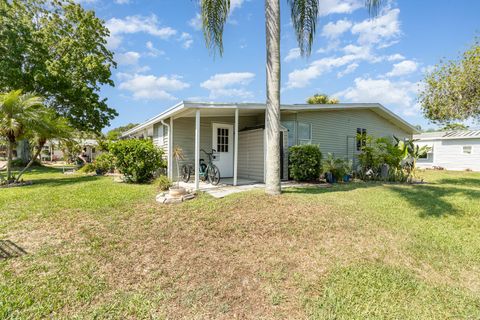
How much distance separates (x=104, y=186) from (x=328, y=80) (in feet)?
35.8

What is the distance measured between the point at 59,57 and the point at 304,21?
18.8 meters

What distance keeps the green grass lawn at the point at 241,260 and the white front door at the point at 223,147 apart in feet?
14.9

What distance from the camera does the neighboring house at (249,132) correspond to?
10.2m

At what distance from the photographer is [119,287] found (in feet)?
10.8

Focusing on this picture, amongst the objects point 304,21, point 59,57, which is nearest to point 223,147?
point 304,21

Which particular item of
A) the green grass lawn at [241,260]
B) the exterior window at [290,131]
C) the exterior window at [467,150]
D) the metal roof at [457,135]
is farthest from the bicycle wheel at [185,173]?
the exterior window at [467,150]

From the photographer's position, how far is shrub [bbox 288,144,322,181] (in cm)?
981

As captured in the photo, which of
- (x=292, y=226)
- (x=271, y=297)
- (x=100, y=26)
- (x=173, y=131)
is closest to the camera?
(x=271, y=297)

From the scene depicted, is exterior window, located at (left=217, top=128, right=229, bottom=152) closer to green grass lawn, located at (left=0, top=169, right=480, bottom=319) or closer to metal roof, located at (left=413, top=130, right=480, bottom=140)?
green grass lawn, located at (left=0, top=169, right=480, bottom=319)

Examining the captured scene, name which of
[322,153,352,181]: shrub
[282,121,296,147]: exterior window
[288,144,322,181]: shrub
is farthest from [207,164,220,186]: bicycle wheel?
[322,153,352,181]: shrub

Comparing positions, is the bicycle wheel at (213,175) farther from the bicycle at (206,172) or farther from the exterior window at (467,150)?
the exterior window at (467,150)

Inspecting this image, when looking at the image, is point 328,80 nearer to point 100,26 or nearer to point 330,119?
point 330,119

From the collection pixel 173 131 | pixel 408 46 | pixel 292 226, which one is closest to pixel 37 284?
pixel 292 226

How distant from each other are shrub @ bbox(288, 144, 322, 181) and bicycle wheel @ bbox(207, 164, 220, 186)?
3.10 meters
